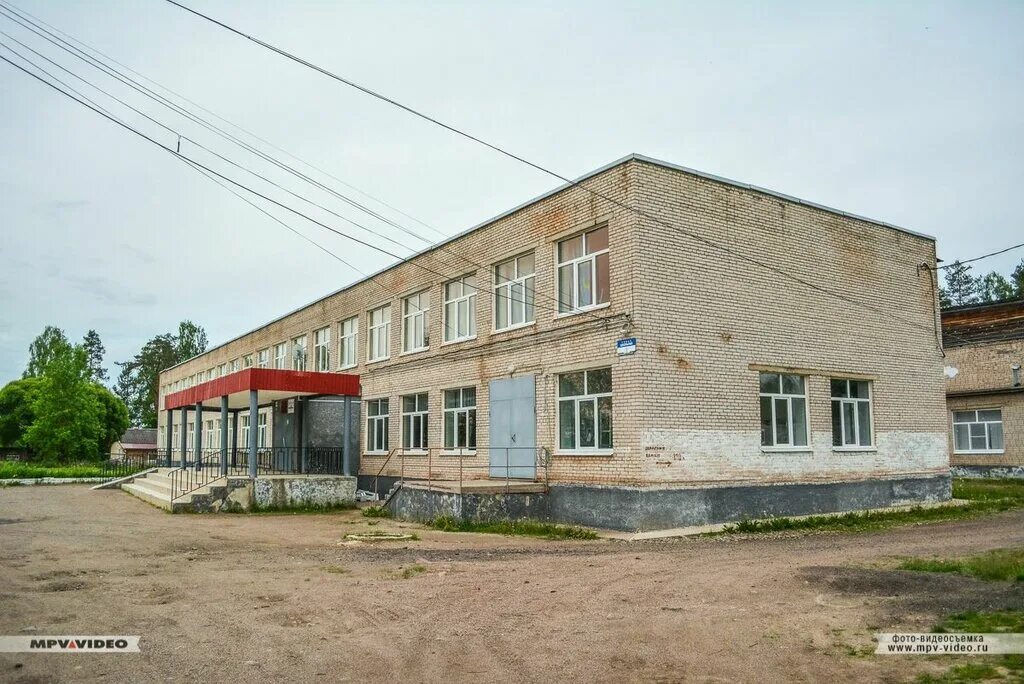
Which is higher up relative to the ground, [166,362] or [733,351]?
[166,362]

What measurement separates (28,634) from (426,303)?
16787 millimetres

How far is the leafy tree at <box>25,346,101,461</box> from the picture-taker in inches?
1686

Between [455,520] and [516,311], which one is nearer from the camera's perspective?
[455,520]

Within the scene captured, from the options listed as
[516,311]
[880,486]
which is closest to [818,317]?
[880,486]

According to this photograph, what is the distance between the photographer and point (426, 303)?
76.8 feet

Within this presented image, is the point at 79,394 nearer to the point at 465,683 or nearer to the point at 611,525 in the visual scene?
the point at 611,525

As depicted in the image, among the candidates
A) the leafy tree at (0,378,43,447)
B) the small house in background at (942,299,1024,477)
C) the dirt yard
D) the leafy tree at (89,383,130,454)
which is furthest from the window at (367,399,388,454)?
the leafy tree at (89,383,130,454)

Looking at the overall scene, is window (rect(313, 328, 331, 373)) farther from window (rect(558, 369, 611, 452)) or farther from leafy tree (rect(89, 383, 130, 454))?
leafy tree (rect(89, 383, 130, 454))

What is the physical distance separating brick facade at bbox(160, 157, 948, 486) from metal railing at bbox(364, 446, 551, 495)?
0.11 meters

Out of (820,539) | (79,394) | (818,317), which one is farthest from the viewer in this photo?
(79,394)

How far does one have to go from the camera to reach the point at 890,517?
1695cm

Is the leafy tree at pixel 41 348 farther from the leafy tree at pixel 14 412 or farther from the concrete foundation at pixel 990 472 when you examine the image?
the concrete foundation at pixel 990 472

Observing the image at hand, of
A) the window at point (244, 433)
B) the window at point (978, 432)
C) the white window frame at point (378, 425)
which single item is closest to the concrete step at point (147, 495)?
the white window frame at point (378, 425)

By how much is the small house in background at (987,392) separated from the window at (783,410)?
16098 mm
